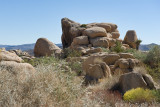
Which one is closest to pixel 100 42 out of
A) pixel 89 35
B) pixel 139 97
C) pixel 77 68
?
pixel 89 35

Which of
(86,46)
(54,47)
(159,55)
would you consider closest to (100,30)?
(86,46)

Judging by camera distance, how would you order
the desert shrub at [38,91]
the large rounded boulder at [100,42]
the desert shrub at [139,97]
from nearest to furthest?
the desert shrub at [38,91], the desert shrub at [139,97], the large rounded boulder at [100,42]

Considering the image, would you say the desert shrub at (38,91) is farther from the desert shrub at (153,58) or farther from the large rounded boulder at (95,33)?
the large rounded boulder at (95,33)

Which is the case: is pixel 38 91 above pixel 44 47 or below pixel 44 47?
below

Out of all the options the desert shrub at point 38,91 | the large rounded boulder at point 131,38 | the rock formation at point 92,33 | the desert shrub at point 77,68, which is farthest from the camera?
the large rounded boulder at point 131,38

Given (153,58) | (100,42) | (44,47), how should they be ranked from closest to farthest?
(153,58) → (44,47) → (100,42)

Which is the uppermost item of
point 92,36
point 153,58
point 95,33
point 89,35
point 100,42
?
point 95,33

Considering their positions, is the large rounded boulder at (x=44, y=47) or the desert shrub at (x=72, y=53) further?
the large rounded boulder at (x=44, y=47)

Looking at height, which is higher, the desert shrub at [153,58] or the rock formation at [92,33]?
the rock formation at [92,33]

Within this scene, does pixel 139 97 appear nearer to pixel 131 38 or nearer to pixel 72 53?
pixel 72 53

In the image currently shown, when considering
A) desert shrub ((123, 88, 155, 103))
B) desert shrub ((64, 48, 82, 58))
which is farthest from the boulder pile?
desert shrub ((123, 88, 155, 103))

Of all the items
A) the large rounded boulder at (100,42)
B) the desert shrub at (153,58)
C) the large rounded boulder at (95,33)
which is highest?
the large rounded boulder at (95,33)

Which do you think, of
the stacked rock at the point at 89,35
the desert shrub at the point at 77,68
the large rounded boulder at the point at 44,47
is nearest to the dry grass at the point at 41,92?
the desert shrub at the point at 77,68

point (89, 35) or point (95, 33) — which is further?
point (89, 35)
